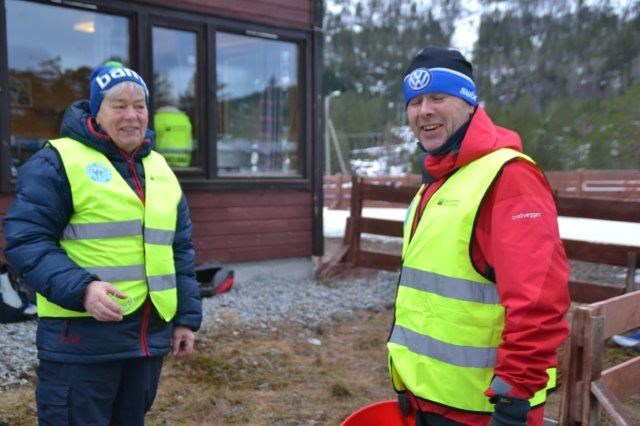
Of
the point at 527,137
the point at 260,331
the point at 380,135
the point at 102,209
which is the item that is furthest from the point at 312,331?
the point at 380,135

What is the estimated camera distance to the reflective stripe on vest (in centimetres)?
233

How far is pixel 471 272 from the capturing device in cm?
184

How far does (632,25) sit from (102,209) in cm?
6810

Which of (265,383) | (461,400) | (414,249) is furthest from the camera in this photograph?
(265,383)

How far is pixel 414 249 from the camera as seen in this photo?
201 centimetres

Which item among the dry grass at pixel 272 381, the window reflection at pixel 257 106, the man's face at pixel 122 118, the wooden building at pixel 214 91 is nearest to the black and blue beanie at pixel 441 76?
the man's face at pixel 122 118

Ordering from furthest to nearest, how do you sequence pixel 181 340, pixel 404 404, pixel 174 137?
pixel 174 137
pixel 181 340
pixel 404 404

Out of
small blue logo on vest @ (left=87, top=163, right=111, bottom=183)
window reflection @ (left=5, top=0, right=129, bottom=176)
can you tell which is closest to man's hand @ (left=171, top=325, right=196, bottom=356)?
small blue logo on vest @ (left=87, top=163, right=111, bottom=183)

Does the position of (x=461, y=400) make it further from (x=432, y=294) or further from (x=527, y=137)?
(x=527, y=137)

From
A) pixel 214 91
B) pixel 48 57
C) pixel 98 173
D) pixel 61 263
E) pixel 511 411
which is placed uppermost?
pixel 48 57

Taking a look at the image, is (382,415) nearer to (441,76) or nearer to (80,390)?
(80,390)

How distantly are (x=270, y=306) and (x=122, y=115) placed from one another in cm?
442

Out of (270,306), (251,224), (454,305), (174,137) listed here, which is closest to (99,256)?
(454,305)

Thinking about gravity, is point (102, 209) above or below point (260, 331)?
above
